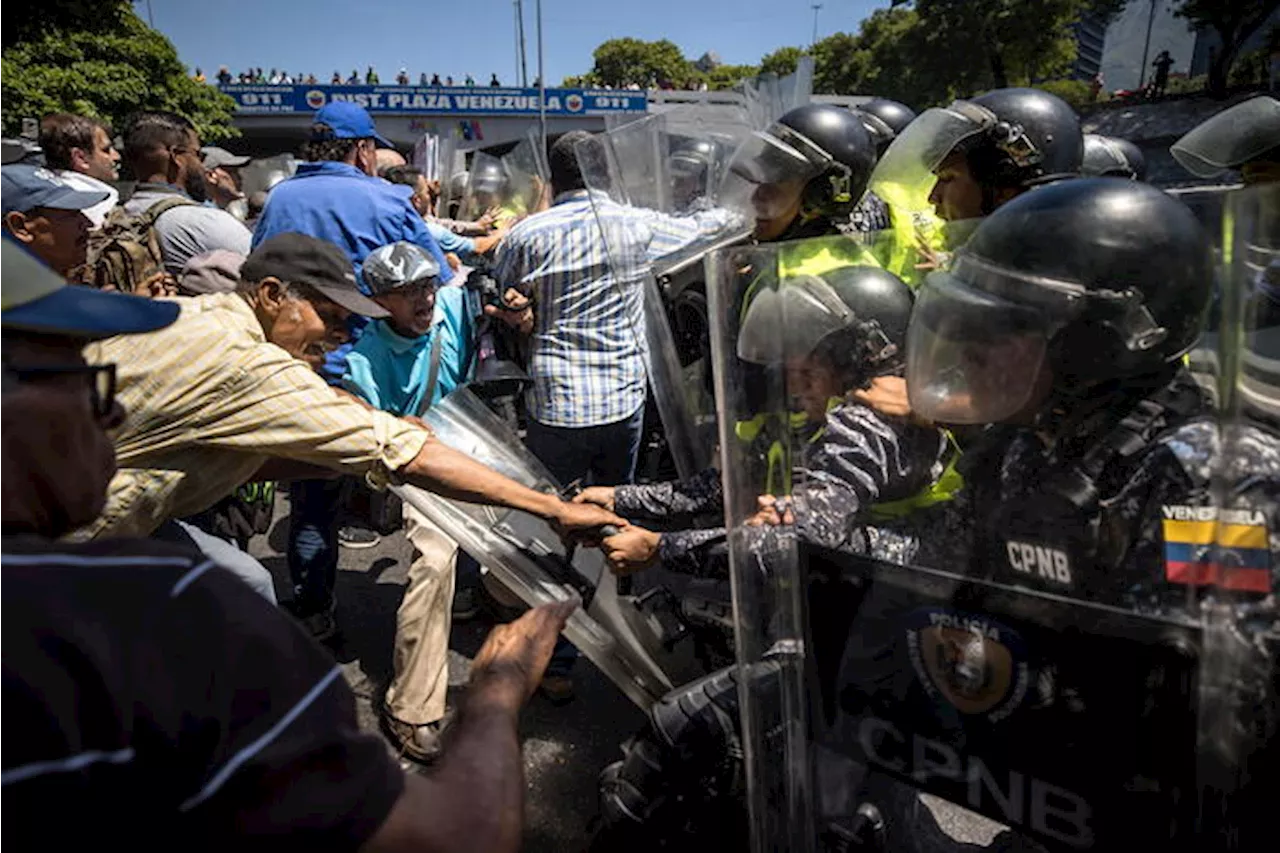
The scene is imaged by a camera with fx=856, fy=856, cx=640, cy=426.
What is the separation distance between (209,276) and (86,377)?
223cm

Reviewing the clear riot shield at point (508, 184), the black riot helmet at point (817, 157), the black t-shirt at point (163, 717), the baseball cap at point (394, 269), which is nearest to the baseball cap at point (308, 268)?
the baseball cap at point (394, 269)

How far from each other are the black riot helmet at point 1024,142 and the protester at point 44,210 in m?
3.19

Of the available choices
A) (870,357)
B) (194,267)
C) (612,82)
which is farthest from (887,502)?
(612,82)

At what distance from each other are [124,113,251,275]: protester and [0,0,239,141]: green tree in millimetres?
15355

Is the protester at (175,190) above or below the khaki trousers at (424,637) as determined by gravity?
above

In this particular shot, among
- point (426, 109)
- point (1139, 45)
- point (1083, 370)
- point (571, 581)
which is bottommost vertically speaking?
point (571, 581)

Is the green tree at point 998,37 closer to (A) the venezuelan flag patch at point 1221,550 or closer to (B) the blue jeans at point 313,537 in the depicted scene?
(B) the blue jeans at point 313,537

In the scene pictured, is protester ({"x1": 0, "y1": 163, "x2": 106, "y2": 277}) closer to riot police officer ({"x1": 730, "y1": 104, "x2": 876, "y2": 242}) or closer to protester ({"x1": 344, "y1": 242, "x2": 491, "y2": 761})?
protester ({"x1": 344, "y1": 242, "x2": 491, "y2": 761})

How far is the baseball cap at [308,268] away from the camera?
7.81ft

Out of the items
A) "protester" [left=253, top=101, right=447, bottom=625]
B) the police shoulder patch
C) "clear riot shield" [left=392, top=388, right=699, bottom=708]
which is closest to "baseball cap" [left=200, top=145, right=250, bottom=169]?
"protester" [left=253, top=101, right=447, bottom=625]

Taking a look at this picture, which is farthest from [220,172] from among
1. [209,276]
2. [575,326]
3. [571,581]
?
[571,581]

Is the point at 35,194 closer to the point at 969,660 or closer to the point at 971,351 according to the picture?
the point at 971,351

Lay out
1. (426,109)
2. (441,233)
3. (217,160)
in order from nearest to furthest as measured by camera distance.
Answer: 1. (441,233)
2. (217,160)
3. (426,109)

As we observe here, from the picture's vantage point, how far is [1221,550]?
1175 mm
